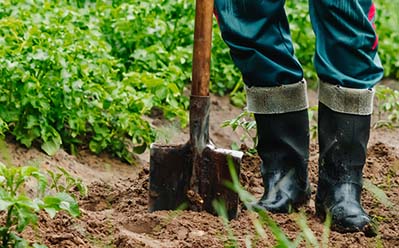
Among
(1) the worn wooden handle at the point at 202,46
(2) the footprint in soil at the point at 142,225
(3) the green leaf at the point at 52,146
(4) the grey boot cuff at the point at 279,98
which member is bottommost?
(2) the footprint in soil at the point at 142,225

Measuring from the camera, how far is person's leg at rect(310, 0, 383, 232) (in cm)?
384

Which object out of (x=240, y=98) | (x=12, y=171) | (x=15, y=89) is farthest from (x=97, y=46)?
(x=12, y=171)

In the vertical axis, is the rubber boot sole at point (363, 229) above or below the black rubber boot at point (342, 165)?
below

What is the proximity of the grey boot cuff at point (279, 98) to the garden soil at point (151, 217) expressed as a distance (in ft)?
1.27

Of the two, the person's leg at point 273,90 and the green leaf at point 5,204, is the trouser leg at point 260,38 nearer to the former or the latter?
the person's leg at point 273,90

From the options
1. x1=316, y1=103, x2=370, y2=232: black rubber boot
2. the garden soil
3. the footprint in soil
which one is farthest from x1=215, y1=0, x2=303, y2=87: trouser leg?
the footprint in soil

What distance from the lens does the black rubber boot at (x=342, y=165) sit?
13.0 feet

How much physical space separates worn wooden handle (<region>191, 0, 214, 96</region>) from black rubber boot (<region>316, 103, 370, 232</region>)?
1.46 feet

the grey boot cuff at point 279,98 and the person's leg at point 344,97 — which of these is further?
the grey boot cuff at point 279,98

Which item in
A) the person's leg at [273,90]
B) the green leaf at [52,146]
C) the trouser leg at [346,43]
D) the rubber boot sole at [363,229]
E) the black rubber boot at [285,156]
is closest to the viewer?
the trouser leg at [346,43]

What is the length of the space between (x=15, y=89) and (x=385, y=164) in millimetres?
1677

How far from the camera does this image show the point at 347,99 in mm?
3943

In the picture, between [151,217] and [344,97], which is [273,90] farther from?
[151,217]

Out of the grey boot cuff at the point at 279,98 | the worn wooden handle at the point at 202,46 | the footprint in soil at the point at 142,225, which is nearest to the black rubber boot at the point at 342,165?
the grey boot cuff at the point at 279,98
